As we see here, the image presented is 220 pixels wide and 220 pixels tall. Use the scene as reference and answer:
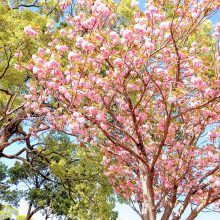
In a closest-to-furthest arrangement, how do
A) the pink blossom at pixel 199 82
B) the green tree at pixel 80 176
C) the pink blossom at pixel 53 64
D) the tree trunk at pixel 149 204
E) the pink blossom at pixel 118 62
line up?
the pink blossom at pixel 199 82 → the pink blossom at pixel 118 62 → the pink blossom at pixel 53 64 → the tree trunk at pixel 149 204 → the green tree at pixel 80 176

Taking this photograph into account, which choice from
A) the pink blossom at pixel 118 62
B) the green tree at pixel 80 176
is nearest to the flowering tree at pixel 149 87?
the pink blossom at pixel 118 62

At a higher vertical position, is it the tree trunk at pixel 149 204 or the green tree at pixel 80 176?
the green tree at pixel 80 176

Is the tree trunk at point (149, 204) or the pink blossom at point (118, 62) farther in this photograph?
the tree trunk at point (149, 204)

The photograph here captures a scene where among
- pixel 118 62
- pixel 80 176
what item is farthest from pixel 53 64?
pixel 80 176

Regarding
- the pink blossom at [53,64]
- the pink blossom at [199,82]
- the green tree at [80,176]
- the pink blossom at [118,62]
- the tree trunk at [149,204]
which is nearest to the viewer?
the pink blossom at [199,82]

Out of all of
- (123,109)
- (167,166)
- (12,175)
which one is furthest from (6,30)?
(12,175)

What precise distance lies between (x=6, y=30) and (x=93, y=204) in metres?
6.45

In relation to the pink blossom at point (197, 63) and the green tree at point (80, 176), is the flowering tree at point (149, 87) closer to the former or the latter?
the pink blossom at point (197, 63)

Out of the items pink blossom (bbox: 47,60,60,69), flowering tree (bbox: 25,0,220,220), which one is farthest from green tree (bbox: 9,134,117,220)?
pink blossom (bbox: 47,60,60,69)

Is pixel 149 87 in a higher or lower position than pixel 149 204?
higher

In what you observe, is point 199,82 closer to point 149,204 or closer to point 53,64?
point 53,64

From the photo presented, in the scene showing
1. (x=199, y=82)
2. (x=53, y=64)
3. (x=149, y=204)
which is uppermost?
(x=53, y=64)

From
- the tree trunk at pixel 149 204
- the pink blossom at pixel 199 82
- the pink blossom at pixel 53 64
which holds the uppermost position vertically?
the pink blossom at pixel 53 64

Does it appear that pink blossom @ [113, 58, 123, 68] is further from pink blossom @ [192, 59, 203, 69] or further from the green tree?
the green tree
